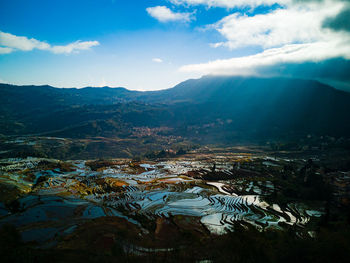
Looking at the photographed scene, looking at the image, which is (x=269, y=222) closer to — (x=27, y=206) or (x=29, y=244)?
(x=29, y=244)

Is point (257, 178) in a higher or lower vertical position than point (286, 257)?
lower

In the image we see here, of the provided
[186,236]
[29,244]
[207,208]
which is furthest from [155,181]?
[29,244]

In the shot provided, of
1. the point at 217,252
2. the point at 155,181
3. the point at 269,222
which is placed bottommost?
the point at 155,181

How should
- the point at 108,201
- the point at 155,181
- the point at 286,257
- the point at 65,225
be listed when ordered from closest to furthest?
the point at 286,257
the point at 65,225
the point at 108,201
the point at 155,181

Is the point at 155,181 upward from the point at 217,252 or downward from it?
downward

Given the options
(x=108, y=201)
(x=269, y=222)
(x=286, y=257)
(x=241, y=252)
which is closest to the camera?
(x=286, y=257)

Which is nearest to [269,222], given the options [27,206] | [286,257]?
[286,257]

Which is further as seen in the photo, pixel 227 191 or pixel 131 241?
pixel 227 191

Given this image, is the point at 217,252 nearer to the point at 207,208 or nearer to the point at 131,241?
the point at 131,241

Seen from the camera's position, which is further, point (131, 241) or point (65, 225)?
point (65, 225)
